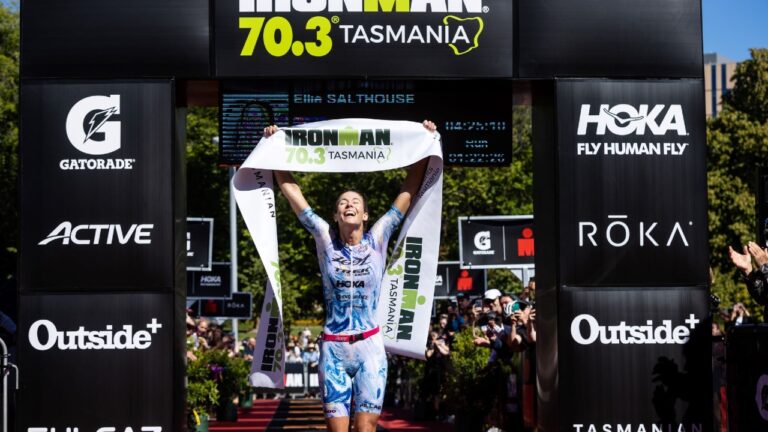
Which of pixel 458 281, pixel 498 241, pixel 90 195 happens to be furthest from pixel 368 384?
pixel 458 281

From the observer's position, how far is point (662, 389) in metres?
11.2

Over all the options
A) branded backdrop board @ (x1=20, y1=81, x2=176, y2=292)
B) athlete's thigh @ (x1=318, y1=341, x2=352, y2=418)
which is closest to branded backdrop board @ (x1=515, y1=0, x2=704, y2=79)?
athlete's thigh @ (x1=318, y1=341, x2=352, y2=418)

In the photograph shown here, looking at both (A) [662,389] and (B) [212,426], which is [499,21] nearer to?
(A) [662,389]

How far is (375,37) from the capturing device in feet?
36.5

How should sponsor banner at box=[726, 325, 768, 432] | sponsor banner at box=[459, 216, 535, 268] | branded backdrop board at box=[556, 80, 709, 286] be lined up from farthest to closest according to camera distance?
sponsor banner at box=[459, 216, 535, 268] → branded backdrop board at box=[556, 80, 709, 286] → sponsor banner at box=[726, 325, 768, 432]

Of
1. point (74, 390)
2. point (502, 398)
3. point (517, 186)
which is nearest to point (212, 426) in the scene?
point (502, 398)

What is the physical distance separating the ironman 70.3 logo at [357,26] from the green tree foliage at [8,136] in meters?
32.1

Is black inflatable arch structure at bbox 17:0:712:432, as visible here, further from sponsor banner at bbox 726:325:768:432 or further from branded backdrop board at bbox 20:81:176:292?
sponsor banner at bbox 726:325:768:432

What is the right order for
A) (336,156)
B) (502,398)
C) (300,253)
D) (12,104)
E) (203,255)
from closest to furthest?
(336,156) < (502,398) < (203,255) < (12,104) < (300,253)

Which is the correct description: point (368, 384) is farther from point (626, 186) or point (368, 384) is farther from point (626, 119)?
point (626, 119)

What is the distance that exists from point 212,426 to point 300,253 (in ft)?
77.7

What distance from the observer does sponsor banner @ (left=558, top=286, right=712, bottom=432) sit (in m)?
11.1

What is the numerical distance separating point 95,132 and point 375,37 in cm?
254

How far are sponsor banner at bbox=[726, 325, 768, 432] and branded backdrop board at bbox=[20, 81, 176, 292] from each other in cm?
475
